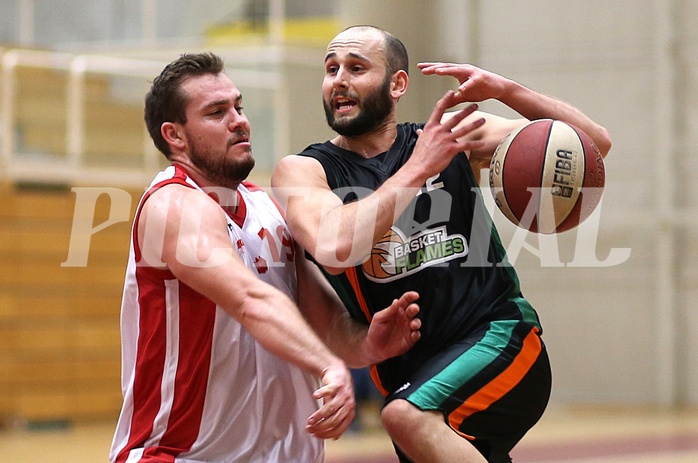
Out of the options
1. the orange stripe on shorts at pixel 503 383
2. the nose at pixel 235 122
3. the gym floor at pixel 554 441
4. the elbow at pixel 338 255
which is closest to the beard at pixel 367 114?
the nose at pixel 235 122

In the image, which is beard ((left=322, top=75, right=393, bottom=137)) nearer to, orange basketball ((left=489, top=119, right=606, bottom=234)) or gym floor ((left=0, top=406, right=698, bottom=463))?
orange basketball ((left=489, top=119, right=606, bottom=234))

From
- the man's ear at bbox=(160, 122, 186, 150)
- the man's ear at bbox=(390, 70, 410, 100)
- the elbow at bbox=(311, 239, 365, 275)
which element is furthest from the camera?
the man's ear at bbox=(390, 70, 410, 100)

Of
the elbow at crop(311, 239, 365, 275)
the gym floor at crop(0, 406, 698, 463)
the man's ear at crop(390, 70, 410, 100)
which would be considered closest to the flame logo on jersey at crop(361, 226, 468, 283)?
the elbow at crop(311, 239, 365, 275)

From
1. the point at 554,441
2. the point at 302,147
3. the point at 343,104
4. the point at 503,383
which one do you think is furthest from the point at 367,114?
the point at 302,147

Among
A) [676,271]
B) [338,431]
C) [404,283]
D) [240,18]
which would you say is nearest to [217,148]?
[404,283]

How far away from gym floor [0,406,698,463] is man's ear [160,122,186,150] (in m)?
5.54

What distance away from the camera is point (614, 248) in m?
15.8

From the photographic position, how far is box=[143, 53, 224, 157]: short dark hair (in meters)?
4.48

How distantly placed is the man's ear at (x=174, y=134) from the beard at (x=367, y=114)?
0.65m

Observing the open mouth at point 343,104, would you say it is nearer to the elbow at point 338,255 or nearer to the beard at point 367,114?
the beard at point 367,114

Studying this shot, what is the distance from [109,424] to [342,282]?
913 cm

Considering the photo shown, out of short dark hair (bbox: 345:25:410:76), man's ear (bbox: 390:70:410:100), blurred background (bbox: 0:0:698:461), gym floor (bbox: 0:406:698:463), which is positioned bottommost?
gym floor (bbox: 0:406:698:463)

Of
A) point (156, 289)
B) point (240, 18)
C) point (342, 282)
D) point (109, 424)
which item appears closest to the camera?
point (156, 289)

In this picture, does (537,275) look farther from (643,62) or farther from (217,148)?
(217,148)
